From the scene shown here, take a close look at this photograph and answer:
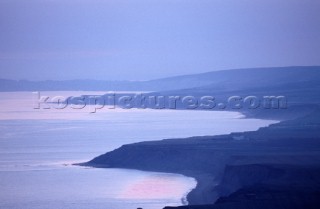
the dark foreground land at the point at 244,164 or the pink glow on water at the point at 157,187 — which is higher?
the dark foreground land at the point at 244,164

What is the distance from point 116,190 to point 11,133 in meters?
23.3

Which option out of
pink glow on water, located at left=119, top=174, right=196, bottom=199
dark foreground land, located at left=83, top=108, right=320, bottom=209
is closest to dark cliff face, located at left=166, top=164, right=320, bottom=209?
Answer: dark foreground land, located at left=83, top=108, right=320, bottom=209

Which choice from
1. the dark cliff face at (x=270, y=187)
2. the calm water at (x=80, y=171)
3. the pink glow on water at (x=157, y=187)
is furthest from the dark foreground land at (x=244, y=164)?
Result: the calm water at (x=80, y=171)

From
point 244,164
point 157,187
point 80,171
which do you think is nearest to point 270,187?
point 244,164

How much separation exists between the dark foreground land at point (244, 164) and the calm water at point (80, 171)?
94cm

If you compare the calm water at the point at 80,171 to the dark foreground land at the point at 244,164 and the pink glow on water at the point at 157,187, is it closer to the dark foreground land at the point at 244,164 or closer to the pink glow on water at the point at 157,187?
the pink glow on water at the point at 157,187

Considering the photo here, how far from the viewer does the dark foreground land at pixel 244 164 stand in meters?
17.8

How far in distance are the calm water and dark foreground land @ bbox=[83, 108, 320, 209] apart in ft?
3.08

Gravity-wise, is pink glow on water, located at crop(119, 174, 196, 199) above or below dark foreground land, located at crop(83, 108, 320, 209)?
below

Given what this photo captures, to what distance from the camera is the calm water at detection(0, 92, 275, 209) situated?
73.5ft

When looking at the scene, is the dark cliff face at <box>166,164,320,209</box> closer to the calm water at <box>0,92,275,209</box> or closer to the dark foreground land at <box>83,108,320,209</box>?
the dark foreground land at <box>83,108,320,209</box>

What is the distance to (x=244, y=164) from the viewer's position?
80.1 feet

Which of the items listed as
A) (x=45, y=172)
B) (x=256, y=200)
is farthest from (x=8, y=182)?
(x=256, y=200)

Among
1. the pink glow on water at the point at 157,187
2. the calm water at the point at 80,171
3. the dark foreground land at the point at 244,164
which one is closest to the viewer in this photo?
the dark foreground land at the point at 244,164
